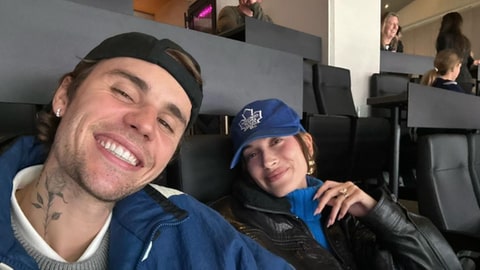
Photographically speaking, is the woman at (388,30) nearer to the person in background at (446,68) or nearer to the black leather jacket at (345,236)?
the person in background at (446,68)

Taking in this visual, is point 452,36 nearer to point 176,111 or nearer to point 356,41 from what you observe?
point 356,41

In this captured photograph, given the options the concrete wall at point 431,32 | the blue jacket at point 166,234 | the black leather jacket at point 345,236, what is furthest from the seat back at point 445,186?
the concrete wall at point 431,32

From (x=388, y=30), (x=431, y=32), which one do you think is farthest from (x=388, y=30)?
(x=431, y=32)

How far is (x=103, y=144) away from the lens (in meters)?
0.66

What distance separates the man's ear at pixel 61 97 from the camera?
29.6 inches

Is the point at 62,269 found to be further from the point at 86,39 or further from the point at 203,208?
the point at 86,39

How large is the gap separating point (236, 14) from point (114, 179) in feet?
11.1

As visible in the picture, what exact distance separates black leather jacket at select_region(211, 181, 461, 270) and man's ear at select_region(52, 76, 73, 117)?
0.50 metres

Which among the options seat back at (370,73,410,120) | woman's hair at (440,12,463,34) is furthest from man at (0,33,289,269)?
woman's hair at (440,12,463,34)

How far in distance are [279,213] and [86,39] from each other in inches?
28.0

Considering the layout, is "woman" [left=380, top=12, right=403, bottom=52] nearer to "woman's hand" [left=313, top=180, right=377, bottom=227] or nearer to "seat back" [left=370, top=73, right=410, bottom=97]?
"seat back" [left=370, top=73, right=410, bottom=97]

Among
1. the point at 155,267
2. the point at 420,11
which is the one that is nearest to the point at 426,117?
the point at 155,267

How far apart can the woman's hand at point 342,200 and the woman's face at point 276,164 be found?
0.30 feet

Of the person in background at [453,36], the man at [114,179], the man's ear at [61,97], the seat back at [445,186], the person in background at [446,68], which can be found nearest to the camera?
the man at [114,179]
